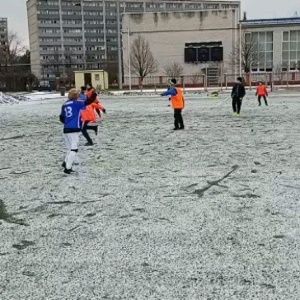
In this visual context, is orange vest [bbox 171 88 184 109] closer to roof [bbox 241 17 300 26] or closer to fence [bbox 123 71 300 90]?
fence [bbox 123 71 300 90]

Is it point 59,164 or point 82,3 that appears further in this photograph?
point 82,3

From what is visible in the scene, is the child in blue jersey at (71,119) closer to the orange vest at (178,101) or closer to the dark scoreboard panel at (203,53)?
the orange vest at (178,101)

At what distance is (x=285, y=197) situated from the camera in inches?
256

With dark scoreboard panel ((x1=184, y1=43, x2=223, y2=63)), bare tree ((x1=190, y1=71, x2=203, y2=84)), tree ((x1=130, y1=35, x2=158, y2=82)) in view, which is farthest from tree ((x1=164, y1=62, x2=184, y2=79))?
bare tree ((x1=190, y1=71, x2=203, y2=84))

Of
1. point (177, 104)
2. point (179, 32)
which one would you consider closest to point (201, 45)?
point (179, 32)

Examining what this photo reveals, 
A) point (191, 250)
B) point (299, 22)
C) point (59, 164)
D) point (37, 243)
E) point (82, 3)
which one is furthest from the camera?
point (82, 3)

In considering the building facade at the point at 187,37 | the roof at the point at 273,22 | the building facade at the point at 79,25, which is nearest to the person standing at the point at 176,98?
the building facade at the point at 187,37

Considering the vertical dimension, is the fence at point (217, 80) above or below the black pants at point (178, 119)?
above

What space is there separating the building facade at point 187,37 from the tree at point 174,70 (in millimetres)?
527

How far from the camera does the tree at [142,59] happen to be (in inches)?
2958

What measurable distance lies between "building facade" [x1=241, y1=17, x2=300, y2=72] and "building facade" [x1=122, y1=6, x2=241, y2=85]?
296 centimetres

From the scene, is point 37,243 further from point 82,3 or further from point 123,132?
point 82,3

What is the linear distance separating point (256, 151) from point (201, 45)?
231ft

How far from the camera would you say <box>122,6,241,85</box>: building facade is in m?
76.9
